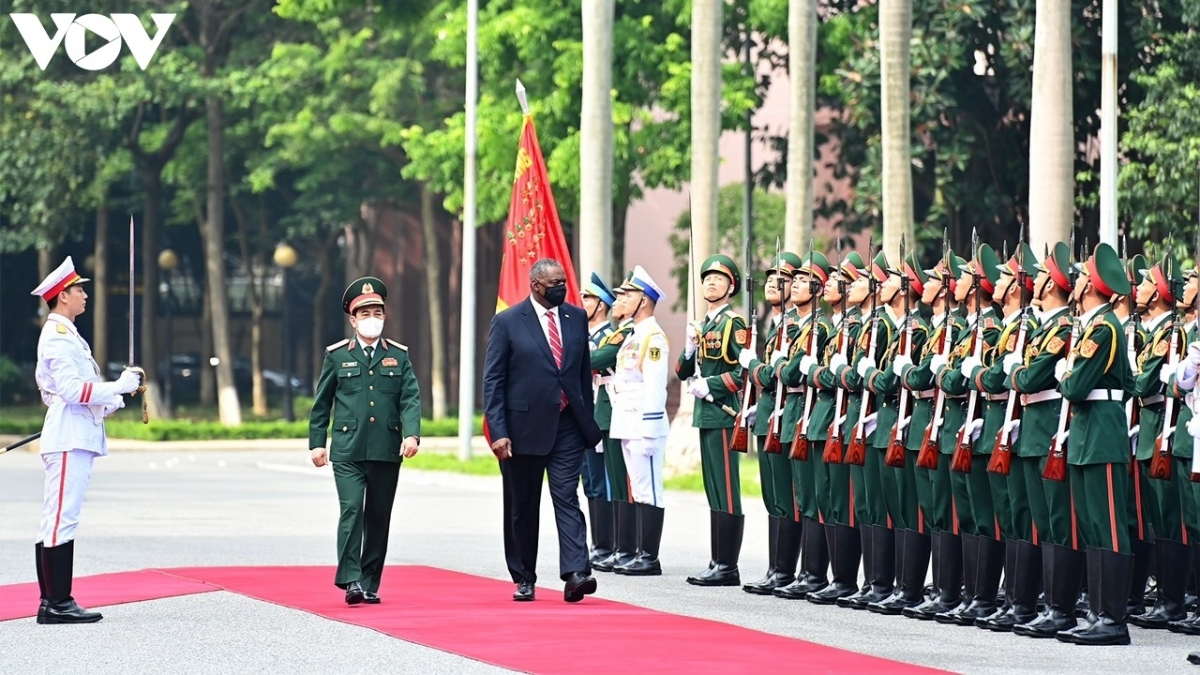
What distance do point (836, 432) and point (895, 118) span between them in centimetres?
1199

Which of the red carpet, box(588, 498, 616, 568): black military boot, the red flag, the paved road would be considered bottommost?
the paved road

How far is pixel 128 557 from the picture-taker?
1766 cm

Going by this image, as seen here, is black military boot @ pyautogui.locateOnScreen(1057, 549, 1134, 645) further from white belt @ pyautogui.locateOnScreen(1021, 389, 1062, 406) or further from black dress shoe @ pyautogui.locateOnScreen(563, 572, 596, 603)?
black dress shoe @ pyautogui.locateOnScreen(563, 572, 596, 603)

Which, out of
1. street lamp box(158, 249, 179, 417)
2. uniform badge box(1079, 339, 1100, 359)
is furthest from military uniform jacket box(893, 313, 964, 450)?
street lamp box(158, 249, 179, 417)

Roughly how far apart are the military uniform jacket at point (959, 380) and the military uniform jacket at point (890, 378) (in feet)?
0.89

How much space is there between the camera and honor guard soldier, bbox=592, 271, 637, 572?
16922mm

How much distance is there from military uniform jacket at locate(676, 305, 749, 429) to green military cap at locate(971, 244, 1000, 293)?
2484 mm

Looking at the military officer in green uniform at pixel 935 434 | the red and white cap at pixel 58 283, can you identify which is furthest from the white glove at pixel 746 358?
the red and white cap at pixel 58 283

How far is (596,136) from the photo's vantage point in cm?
2847

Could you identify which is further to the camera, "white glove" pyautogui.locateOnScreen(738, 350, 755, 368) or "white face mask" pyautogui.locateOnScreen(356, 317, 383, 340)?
"white glove" pyautogui.locateOnScreen(738, 350, 755, 368)

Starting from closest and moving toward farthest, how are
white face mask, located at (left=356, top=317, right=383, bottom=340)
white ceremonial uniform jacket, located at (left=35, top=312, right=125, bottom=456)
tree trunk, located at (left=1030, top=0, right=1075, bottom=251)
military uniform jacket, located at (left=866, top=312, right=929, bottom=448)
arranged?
white ceremonial uniform jacket, located at (left=35, top=312, right=125, bottom=456) < military uniform jacket, located at (left=866, top=312, right=929, bottom=448) < white face mask, located at (left=356, top=317, right=383, bottom=340) < tree trunk, located at (left=1030, top=0, right=1075, bottom=251)

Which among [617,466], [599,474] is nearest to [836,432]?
Answer: [617,466]

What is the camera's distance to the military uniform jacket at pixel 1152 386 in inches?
519

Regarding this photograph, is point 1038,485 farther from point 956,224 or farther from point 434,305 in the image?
point 434,305
